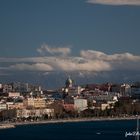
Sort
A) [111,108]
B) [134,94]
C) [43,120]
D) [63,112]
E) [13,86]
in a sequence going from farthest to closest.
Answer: [13,86] < [134,94] < [111,108] < [63,112] < [43,120]

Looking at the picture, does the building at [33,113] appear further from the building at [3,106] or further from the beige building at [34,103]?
the beige building at [34,103]

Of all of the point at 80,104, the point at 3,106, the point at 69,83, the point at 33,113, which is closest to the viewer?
the point at 33,113

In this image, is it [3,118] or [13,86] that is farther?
→ [13,86]

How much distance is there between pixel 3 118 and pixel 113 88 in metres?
37.9

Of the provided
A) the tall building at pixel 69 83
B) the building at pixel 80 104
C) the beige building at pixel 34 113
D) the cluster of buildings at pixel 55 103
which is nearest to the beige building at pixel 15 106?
the cluster of buildings at pixel 55 103

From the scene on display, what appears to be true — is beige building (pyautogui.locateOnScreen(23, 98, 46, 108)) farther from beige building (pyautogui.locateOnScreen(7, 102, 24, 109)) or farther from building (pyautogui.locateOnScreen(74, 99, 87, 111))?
building (pyautogui.locateOnScreen(74, 99, 87, 111))

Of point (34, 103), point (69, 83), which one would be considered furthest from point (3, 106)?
point (69, 83)

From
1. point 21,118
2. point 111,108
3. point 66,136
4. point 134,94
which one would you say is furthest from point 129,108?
point 66,136

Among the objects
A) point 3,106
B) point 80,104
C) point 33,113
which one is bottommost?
point 33,113

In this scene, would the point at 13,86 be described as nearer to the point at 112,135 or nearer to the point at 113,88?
the point at 113,88

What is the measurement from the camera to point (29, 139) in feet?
114

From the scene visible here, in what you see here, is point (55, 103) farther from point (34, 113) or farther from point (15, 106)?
point (34, 113)

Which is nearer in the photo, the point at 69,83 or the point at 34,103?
the point at 34,103

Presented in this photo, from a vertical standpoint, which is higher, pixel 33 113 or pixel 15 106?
pixel 15 106
